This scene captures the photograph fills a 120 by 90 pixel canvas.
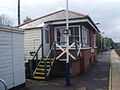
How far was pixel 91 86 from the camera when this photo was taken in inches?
A: 601

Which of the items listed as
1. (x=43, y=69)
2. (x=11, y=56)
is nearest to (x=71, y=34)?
(x=43, y=69)

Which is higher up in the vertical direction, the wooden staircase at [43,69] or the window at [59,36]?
the window at [59,36]

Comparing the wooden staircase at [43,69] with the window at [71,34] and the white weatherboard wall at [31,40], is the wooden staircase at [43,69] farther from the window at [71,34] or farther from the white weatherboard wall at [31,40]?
the window at [71,34]

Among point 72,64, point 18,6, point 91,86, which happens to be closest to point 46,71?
point 72,64

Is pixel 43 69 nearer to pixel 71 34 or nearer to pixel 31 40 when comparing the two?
pixel 31 40

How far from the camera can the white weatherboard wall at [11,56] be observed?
41.9 ft

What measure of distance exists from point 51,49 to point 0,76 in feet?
26.0

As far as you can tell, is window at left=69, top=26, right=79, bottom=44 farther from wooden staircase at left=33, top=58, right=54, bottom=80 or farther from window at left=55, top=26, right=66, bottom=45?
wooden staircase at left=33, top=58, right=54, bottom=80

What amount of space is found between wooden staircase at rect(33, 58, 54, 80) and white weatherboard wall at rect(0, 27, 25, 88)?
3030 millimetres

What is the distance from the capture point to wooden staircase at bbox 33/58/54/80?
17609 mm

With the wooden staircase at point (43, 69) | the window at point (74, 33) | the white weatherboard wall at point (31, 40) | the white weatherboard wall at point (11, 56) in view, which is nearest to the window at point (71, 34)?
the window at point (74, 33)

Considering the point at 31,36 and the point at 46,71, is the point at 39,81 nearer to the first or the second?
the point at 46,71

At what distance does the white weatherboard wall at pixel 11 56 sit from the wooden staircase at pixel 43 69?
3.03 meters

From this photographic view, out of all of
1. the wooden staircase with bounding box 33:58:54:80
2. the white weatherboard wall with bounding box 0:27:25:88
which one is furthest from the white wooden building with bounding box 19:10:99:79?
the white weatherboard wall with bounding box 0:27:25:88
